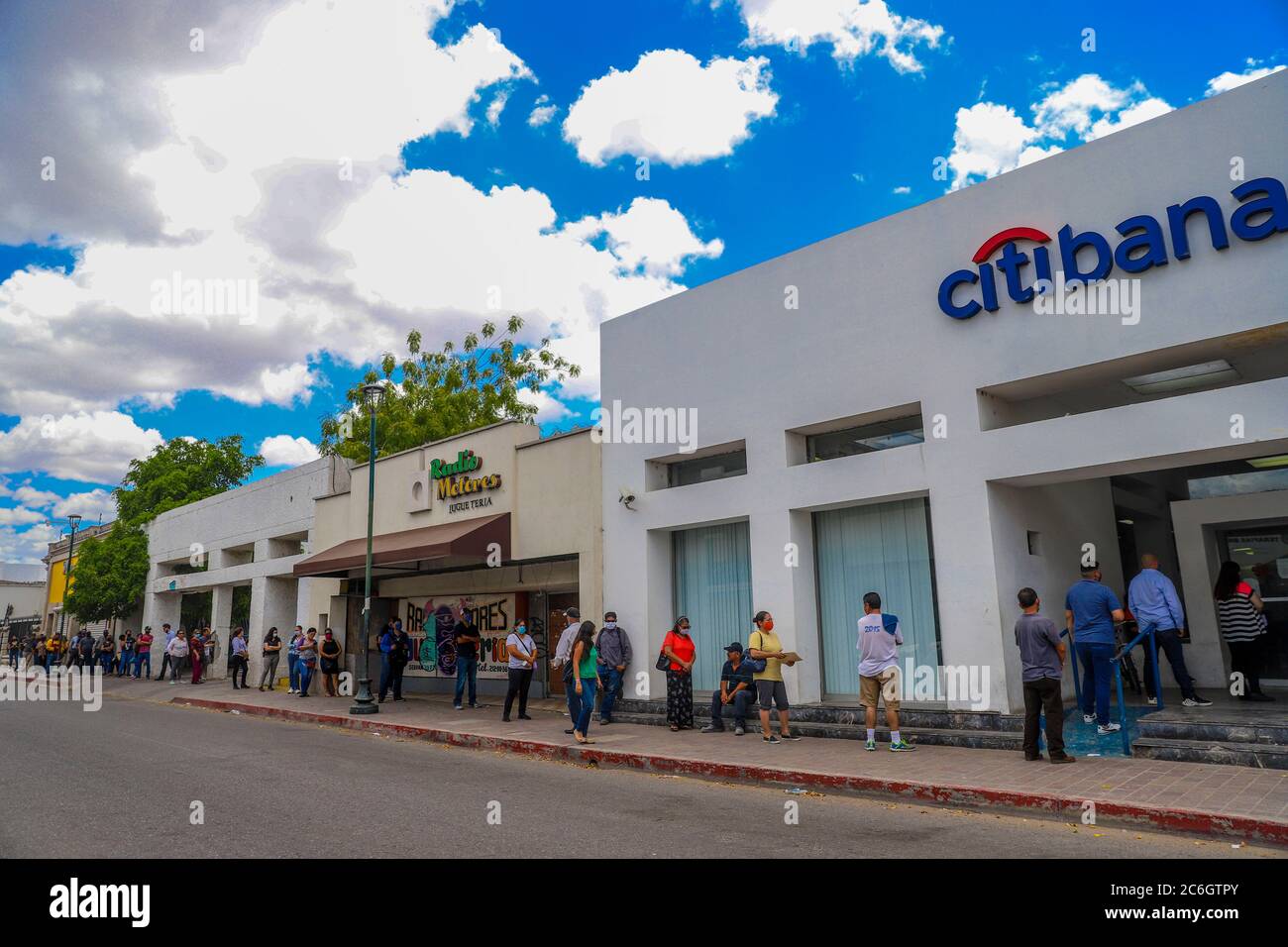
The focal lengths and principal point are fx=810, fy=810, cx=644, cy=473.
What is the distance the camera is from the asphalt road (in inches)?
231

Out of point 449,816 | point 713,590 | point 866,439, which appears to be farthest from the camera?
point 713,590

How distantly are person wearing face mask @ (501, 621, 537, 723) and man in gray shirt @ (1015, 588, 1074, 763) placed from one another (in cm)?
785

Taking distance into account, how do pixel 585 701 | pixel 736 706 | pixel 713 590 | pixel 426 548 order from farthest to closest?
pixel 426 548 < pixel 713 590 < pixel 736 706 < pixel 585 701

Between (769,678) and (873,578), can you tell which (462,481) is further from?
(873,578)

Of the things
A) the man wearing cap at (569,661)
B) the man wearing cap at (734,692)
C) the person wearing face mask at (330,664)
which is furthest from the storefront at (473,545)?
the man wearing cap at (734,692)

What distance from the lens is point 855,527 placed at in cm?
1266

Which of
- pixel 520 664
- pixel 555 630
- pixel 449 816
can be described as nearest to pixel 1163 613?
pixel 449 816

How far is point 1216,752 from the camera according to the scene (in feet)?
26.9

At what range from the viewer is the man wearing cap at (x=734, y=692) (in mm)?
12090

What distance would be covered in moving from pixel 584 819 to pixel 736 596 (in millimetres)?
7329

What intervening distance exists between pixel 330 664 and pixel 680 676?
11.3 metres

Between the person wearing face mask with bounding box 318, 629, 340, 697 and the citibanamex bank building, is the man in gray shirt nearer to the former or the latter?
the citibanamex bank building

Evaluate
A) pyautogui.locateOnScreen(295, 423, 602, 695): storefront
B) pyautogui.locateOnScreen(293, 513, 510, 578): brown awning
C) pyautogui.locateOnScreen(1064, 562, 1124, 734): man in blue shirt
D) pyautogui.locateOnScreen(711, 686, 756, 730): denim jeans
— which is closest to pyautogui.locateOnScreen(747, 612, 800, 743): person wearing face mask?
pyautogui.locateOnScreen(711, 686, 756, 730): denim jeans

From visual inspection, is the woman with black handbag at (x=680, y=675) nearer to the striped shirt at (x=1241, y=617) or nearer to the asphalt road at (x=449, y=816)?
the asphalt road at (x=449, y=816)
